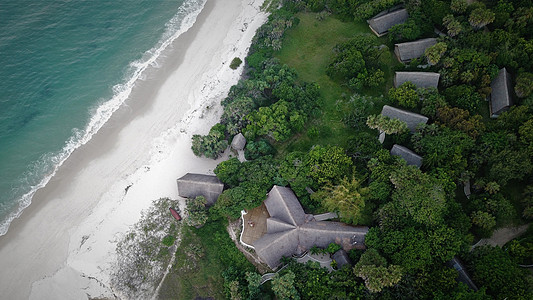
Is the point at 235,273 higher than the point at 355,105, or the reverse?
the point at 355,105

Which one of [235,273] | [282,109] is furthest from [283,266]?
[282,109]

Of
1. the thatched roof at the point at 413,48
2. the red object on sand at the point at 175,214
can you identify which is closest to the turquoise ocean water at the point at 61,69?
the red object on sand at the point at 175,214

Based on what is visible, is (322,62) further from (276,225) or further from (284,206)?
(276,225)

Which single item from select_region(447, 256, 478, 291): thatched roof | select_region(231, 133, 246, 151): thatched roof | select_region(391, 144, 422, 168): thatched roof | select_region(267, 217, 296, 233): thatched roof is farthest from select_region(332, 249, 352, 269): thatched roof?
select_region(231, 133, 246, 151): thatched roof

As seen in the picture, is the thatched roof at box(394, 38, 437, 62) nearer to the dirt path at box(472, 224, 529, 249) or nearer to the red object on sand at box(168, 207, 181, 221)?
the dirt path at box(472, 224, 529, 249)

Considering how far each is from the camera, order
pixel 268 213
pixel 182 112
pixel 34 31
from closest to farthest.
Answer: pixel 268 213 → pixel 182 112 → pixel 34 31

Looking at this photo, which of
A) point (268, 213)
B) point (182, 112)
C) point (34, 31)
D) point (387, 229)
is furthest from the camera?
point (34, 31)

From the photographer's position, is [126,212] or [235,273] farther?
[126,212]

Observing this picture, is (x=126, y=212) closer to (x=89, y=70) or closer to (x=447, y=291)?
(x=89, y=70)
